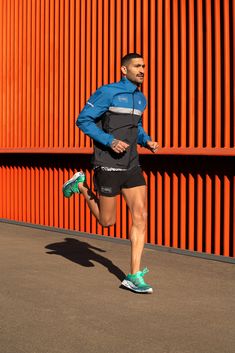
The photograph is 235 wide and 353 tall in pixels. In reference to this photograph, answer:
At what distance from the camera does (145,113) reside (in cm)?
971

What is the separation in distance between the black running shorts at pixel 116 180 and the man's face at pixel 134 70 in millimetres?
740

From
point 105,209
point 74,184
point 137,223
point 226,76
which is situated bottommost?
point 137,223

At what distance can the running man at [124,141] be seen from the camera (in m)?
6.30

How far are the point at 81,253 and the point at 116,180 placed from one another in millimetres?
2533

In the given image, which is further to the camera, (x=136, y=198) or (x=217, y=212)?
(x=217, y=212)

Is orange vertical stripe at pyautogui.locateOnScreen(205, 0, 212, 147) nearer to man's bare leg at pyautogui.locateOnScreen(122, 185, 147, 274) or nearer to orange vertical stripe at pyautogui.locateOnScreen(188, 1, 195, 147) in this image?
orange vertical stripe at pyautogui.locateOnScreen(188, 1, 195, 147)

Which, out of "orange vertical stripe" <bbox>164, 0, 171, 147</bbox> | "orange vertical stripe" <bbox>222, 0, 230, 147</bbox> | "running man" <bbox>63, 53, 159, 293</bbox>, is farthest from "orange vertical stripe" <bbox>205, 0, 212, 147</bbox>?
"running man" <bbox>63, 53, 159, 293</bbox>

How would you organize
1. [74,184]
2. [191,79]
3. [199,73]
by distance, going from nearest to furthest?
[74,184] < [199,73] < [191,79]

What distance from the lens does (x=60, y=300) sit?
19.9ft

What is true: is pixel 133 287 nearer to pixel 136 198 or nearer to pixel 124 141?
pixel 136 198

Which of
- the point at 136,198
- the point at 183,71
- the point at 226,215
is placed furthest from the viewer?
the point at 183,71

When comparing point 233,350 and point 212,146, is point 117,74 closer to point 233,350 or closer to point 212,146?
point 212,146

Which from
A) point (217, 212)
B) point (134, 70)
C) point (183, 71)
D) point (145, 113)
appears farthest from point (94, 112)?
point (145, 113)

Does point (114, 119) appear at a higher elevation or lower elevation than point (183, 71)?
lower
